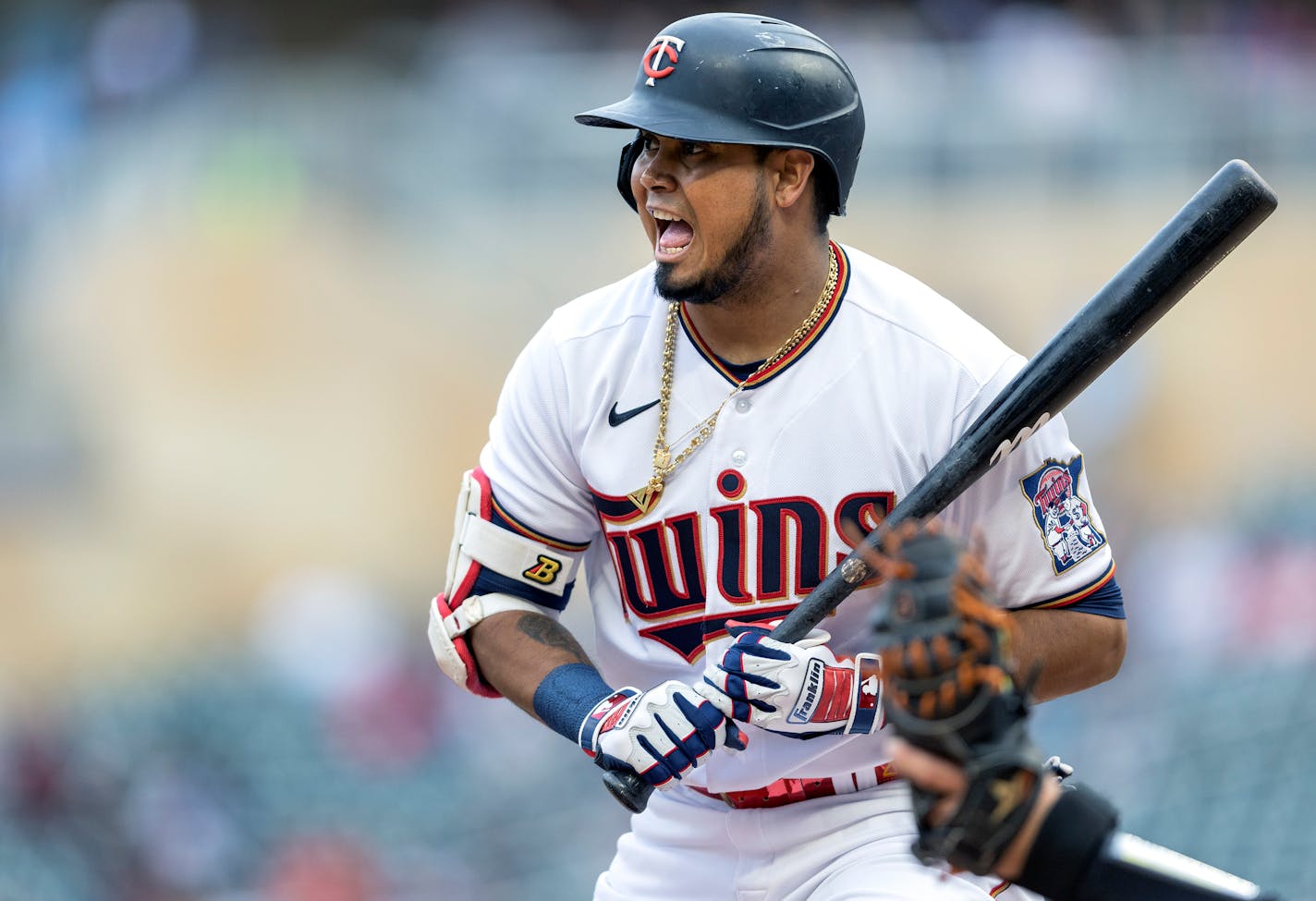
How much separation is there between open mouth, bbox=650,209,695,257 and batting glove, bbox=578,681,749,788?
79 centimetres

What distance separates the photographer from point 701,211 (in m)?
3.31

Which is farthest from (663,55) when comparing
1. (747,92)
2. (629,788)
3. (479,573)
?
(629,788)

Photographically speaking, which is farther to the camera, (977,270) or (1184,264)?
(977,270)

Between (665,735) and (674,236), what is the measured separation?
916 mm

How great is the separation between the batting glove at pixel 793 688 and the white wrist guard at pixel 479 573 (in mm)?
553

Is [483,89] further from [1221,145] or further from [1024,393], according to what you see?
[1024,393]

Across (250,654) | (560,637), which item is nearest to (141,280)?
(250,654)

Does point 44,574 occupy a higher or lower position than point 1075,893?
higher

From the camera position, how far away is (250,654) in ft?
38.5

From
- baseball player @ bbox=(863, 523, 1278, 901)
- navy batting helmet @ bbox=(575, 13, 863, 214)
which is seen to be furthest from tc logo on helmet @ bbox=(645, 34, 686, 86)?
baseball player @ bbox=(863, 523, 1278, 901)

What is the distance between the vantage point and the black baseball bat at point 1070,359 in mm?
3125

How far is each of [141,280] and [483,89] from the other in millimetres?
3143

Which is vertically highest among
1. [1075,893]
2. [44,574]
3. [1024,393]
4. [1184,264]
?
[44,574]

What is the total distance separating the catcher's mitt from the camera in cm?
230
